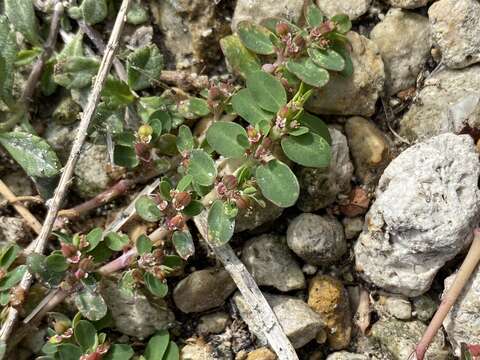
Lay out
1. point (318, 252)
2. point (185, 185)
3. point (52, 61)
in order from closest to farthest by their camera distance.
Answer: point (185, 185), point (318, 252), point (52, 61)

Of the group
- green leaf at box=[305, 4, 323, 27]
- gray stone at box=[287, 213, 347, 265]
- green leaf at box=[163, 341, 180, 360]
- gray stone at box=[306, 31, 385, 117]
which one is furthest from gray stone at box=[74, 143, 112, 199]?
green leaf at box=[305, 4, 323, 27]

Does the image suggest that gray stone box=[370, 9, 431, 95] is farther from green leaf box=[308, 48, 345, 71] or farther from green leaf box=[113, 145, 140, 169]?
green leaf box=[113, 145, 140, 169]

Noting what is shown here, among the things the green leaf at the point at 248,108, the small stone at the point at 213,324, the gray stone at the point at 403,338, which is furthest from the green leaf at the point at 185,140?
the gray stone at the point at 403,338

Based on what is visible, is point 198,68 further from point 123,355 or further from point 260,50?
Result: point 123,355

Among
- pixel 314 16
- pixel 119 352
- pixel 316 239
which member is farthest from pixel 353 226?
pixel 119 352

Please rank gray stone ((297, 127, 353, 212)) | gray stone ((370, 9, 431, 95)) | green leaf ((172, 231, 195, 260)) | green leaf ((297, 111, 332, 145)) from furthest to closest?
gray stone ((370, 9, 431, 95)) → gray stone ((297, 127, 353, 212)) → green leaf ((297, 111, 332, 145)) → green leaf ((172, 231, 195, 260))

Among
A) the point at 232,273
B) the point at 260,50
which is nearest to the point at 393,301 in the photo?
the point at 232,273

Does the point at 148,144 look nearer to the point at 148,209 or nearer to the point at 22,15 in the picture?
the point at 148,209
